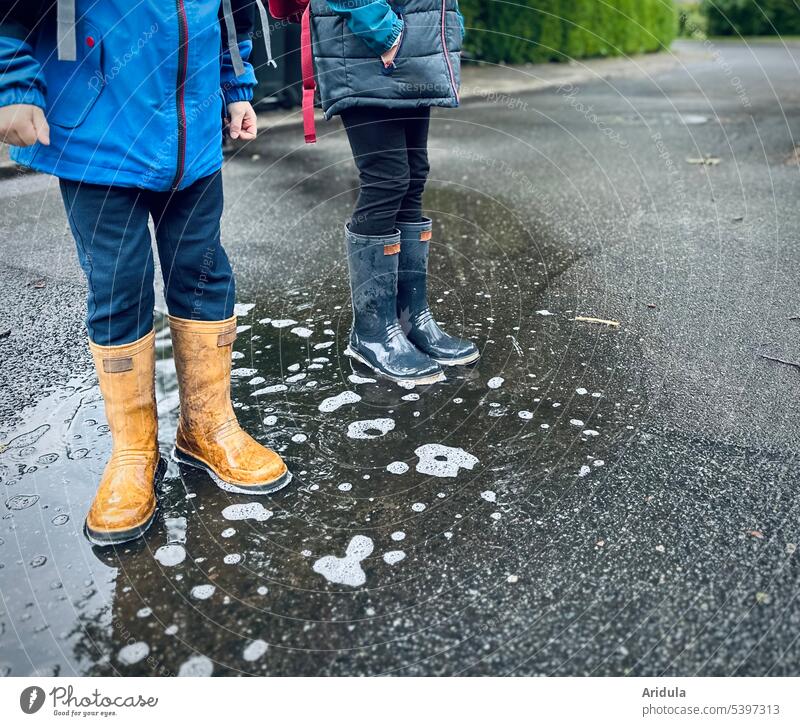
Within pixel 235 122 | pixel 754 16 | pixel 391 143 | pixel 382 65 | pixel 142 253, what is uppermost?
pixel 382 65

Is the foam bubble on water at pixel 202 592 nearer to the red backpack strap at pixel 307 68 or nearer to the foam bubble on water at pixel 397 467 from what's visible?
the foam bubble on water at pixel 397 467

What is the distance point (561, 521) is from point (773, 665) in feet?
1.89


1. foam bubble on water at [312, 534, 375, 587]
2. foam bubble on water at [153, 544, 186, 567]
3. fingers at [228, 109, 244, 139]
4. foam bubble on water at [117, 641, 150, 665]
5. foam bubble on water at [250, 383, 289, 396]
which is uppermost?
fingers at [228, 109, 244, 139]

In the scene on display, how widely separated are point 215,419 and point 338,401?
1.64 feet

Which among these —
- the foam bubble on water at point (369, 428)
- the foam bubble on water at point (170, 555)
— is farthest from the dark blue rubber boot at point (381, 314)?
the foam bubble on water at point (170, 555)

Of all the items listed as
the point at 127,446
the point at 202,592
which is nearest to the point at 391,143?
the point at 127,446

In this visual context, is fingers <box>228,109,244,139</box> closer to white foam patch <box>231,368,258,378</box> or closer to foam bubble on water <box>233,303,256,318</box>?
white foam patch <box>231,368,258,378</box>

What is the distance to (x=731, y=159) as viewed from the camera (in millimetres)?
6082

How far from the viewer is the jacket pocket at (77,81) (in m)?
1.68

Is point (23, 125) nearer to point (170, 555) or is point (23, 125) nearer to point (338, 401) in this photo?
point (170, 555)

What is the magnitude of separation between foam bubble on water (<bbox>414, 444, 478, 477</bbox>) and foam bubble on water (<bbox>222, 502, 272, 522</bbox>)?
444mm

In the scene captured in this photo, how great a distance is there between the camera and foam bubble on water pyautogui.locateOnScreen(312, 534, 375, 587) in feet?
5.80

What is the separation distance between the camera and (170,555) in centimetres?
185

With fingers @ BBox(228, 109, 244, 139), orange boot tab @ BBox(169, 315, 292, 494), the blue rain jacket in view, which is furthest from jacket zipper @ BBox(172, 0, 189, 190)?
orange boot tab @ BBox(169, 315, 292, 494)
